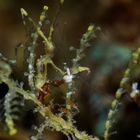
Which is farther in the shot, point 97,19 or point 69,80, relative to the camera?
point 97,19

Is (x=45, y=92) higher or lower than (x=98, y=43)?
lower

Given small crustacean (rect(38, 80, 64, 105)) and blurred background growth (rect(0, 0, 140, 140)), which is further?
blurred background growth (rect(0, 0, 140, 140))


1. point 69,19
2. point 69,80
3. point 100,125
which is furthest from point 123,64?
point 69,80

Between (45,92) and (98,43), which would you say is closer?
(45,92)

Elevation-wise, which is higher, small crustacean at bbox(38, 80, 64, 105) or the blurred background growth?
the blurred background growth

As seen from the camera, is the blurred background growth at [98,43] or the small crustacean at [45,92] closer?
the small crustacean at [45,92]

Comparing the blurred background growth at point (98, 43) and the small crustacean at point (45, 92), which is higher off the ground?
the blurred background growth at point (98, 43)

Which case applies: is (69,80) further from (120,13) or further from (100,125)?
(120,13)

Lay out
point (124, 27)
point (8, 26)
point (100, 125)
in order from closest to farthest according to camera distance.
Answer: point (100, 125) → point (124, 27) → point (8, 26)
